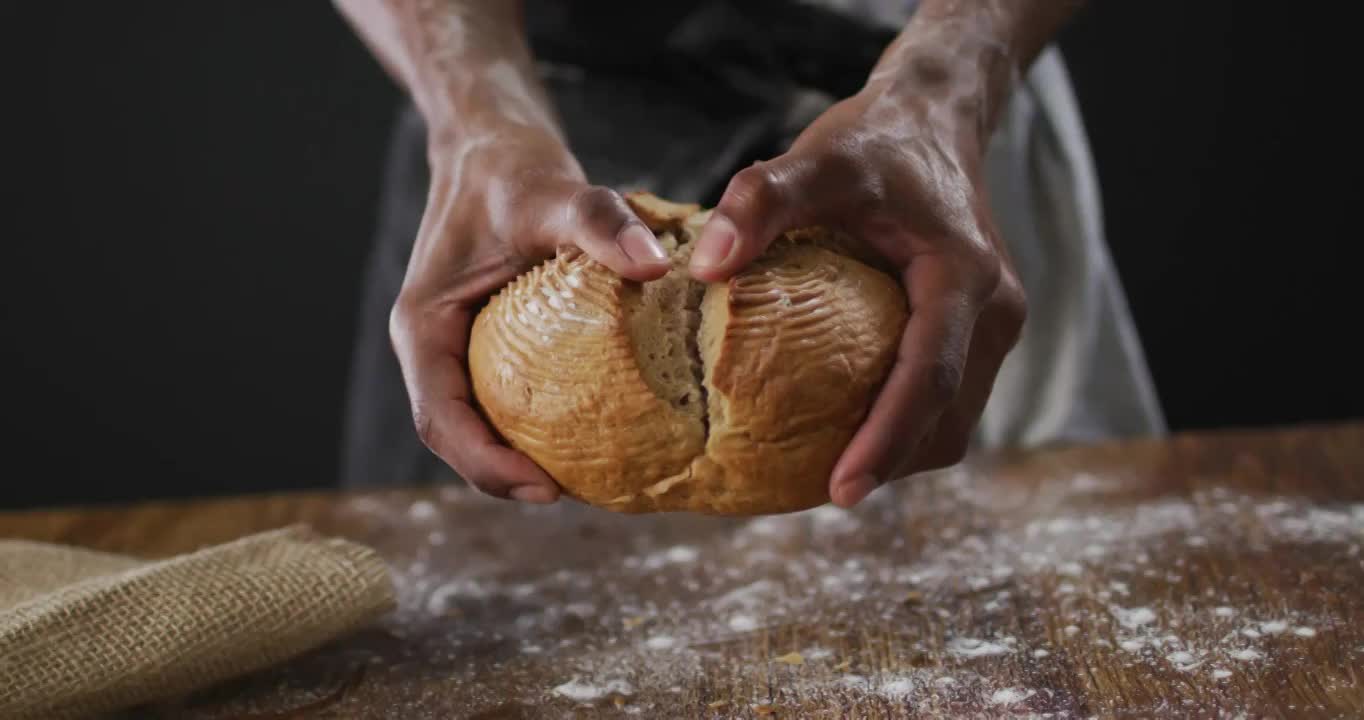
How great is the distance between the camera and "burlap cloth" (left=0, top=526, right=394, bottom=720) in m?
1.34

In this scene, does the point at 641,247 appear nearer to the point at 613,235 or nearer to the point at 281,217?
the point at 613,235

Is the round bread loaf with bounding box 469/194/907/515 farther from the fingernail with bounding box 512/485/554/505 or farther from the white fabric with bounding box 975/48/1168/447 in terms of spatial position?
the white fabric with bounding box 975/48/1168/447

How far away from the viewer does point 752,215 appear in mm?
1213

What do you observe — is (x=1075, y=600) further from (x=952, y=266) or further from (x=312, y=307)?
(x=312, y=307)

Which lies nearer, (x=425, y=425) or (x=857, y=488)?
(x=857, y=488)

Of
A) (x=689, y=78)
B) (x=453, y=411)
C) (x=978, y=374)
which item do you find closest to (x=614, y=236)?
(x=453, y=411)

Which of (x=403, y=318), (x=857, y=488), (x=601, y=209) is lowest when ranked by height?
(x=857, y=488)

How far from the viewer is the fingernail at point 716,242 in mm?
1220

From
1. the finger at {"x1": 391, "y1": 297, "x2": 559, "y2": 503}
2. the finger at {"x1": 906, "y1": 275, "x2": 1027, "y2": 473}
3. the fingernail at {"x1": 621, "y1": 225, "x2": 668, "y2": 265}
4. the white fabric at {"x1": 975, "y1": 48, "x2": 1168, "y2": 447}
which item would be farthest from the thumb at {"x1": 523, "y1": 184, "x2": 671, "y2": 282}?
the white fabric at {"x1": 975, "y1": 48, "x2": 1168, "y2": 447}

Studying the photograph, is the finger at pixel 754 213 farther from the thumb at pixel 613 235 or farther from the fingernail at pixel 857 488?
the fingernail at pixel 857 488

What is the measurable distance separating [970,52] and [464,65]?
54 centimetres

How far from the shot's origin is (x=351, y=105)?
3.33 metres

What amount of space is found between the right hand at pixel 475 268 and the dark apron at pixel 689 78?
639 mm

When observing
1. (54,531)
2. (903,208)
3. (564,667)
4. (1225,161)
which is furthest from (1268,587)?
(1225,161)
